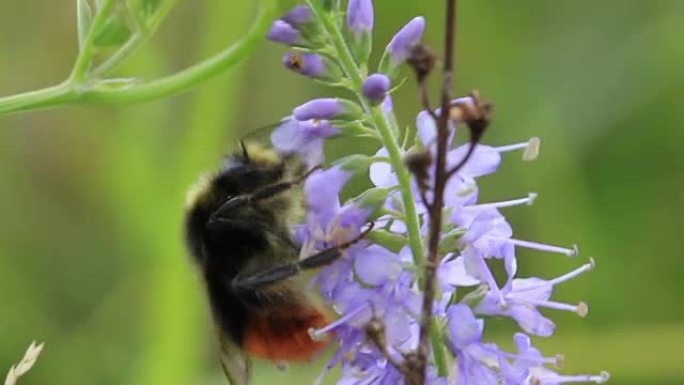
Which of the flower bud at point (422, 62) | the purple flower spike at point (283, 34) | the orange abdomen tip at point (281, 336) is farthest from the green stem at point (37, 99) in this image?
the orange abdomen tip at point (281, 336)

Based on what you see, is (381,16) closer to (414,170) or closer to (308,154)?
(308,154)

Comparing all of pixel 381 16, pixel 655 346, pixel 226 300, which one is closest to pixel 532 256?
pixel 655 346

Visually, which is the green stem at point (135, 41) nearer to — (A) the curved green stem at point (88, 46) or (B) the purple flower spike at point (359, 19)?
(A) the curved green stem at point (88, 46)

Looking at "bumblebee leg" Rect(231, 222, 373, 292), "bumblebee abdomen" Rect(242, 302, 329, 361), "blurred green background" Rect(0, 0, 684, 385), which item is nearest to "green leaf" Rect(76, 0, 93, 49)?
"bumblebee leg" Rect(231, 222, 373, 292)

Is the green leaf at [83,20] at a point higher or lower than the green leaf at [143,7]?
lower

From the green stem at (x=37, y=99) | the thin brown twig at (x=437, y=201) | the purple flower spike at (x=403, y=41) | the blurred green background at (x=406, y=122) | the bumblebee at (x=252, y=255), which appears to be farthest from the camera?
the blurred green background at (x=406, y=122)

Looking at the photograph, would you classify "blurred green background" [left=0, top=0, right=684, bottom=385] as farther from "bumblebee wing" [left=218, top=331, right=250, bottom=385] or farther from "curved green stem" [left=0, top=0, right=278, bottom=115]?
"curved green stem" [left=0, top=0, right=278, bottom=115]

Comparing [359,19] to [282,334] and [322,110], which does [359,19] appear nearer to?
[322,110]
